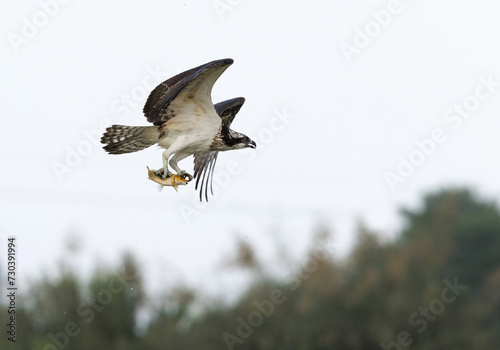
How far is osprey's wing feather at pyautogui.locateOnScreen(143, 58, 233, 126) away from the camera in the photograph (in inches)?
516

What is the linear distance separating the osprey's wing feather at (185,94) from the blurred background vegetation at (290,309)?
55.5 feet

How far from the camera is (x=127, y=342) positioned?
31.6 m

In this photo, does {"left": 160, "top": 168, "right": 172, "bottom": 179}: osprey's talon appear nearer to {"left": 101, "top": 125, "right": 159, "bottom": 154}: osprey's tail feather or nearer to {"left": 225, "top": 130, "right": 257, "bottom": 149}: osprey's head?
{"left": 101, "top": 125, "right": 159, "bottom": 154}: osprey's tail feather

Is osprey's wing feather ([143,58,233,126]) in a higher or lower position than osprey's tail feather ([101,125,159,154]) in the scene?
lower

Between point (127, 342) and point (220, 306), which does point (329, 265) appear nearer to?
point (220, 306)

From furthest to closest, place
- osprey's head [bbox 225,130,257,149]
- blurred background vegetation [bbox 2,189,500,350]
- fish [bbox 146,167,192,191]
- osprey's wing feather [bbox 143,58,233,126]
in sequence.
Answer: blurred background vegetation [bbox 2,189,500,350] → osprey's head [bbox 225,130,257,149] → fish [bbox 146,167,192,191] → osprey's wing feather [bbox 143,58,233,126]

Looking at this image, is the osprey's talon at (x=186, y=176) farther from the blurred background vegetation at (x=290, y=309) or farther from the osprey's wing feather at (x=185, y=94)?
the blurred background vegetation at (x=290, y=309)

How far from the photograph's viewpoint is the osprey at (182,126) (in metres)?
13.4

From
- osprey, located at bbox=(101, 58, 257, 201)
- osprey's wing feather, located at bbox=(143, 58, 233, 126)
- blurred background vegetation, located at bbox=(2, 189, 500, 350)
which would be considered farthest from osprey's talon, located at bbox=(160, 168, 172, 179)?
blurred background vegetation, located at bbox=(2, 189, 500, 350)

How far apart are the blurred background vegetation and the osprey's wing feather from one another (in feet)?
55.5

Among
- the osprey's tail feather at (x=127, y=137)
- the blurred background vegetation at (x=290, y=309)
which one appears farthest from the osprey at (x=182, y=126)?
the blurred background vegetation at (x=290, y=309)

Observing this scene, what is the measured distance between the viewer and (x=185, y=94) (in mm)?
13742

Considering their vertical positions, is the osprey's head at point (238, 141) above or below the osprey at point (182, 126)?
below

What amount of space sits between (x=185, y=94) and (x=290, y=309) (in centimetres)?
2376
